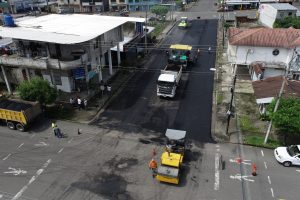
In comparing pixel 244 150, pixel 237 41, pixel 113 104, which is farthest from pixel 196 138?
pixel 237 41

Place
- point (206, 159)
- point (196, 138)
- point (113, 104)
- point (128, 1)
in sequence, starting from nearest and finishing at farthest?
1. point (206, 159)
2. point (196, 138)
3. point (113, 104)
4. point (128, 1)

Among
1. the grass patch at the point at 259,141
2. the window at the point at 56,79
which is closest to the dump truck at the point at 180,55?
the window at the point at 56,79

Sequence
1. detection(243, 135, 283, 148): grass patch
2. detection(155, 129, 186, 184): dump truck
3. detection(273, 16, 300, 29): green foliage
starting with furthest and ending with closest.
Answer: detection(273, 16, 300, 29): green foliage → detection(243, 135, 283, 148): grass patch → detection(155, 129, 186, 184): dump truck

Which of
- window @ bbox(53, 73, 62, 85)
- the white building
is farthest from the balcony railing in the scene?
the white building

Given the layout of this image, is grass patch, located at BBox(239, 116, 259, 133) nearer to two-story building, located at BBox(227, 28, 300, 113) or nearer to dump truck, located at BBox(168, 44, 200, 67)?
two-story building, located at BBox(227, 28, 300, 113)

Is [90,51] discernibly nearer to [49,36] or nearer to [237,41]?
[49,36]

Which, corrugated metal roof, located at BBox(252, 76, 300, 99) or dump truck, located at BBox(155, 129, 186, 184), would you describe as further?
corrugated metal roof, located at BBox(252, 76, 300, 99)
